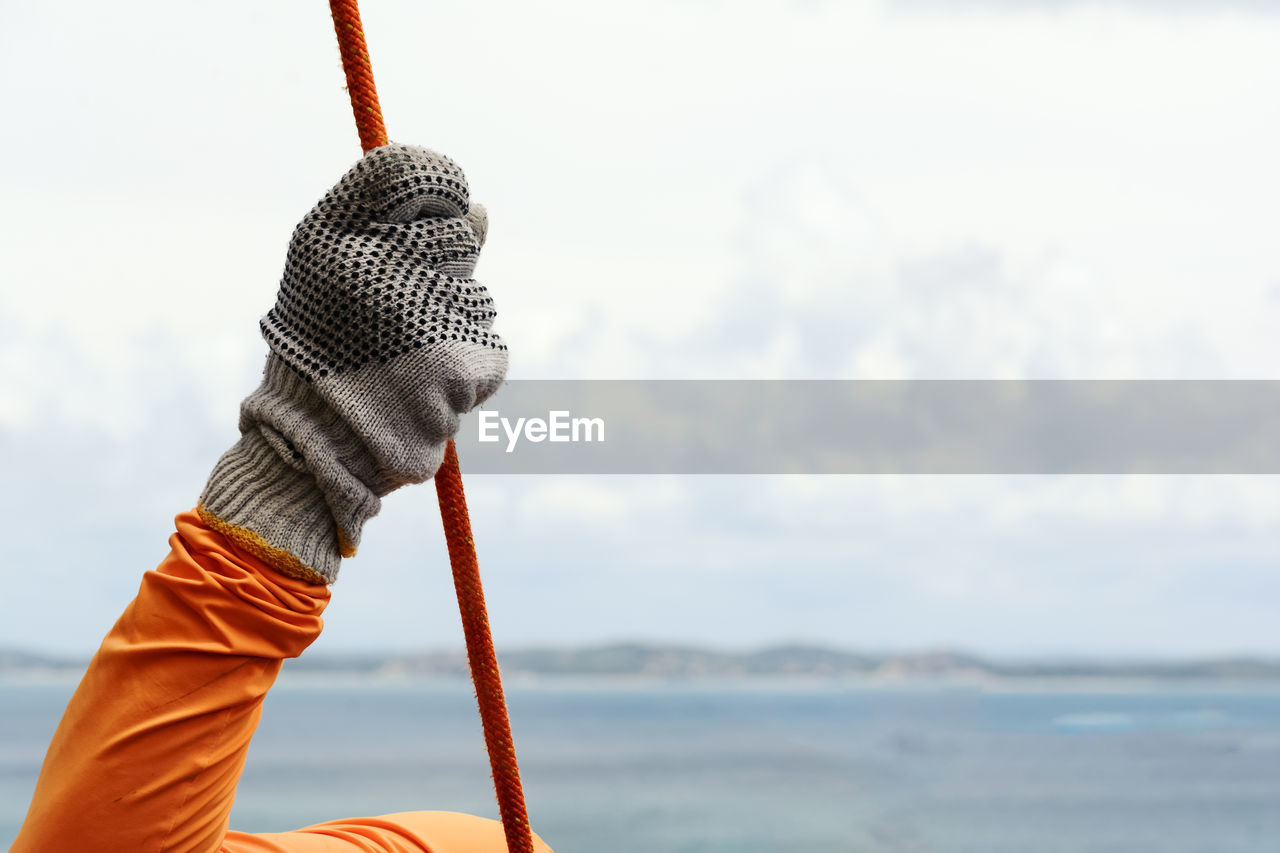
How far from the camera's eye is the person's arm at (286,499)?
633 mm

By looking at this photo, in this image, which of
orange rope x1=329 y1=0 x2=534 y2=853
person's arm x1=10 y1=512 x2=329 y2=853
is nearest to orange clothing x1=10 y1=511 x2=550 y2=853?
person's arm x1=10 y1=512 x2=329 y2=853

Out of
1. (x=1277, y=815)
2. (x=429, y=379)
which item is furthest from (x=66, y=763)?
(x=1277, y=815)

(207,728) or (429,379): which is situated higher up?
(429,379)

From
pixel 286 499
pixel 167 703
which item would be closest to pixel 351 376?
pixel 286 499

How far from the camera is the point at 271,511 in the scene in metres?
A: 0.67

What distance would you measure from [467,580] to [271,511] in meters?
0.22

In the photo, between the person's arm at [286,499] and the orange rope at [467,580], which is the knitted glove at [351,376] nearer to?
the person's arm at [286,499]

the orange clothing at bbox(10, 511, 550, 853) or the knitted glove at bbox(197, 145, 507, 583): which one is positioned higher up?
the knitted glove at bbox(197, 145, 507, 583)

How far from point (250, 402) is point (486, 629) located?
0.85ft

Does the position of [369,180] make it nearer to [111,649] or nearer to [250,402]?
[250,402]

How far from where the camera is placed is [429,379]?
68 centimetres

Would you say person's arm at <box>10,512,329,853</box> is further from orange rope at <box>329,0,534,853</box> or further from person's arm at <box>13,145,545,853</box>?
orange rope at <box>329,0,534,853</box>

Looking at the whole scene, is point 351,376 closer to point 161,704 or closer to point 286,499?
point 286,499

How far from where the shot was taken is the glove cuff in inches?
26.0
